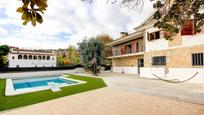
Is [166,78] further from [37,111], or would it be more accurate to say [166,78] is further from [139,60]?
[37,111]

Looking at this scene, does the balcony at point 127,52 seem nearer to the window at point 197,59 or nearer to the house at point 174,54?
the house at point 174,54

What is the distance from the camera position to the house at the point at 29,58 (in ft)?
153

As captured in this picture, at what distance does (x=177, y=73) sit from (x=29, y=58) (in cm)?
4541

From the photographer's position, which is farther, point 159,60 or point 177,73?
point 159,60

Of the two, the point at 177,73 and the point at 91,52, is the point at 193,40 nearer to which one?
the point at 177,73

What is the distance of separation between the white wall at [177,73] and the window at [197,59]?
513 millimetres

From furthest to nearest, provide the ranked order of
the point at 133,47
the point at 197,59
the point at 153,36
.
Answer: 1. the point at 133,47
2. the point at 153,36
3. the point at 197,59

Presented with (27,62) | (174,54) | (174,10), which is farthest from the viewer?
(27,62)

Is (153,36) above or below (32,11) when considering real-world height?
above

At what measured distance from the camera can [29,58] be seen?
50.8m

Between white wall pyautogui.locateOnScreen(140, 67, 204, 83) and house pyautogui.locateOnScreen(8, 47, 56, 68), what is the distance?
39596 mm

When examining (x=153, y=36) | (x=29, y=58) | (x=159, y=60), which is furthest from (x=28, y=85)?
(x=29, y=58)

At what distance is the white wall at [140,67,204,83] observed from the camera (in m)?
14.1

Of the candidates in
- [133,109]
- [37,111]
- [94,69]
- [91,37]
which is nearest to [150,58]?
[94,69]
